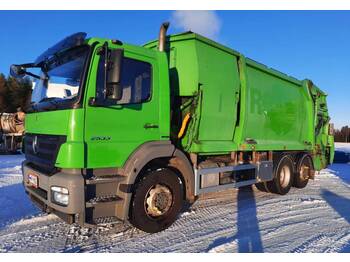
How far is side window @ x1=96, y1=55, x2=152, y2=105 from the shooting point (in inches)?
171

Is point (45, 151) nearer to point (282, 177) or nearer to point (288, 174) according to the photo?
point (282, 177)

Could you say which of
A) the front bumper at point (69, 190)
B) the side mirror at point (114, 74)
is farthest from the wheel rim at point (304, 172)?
the front bumper at point (69, 190)

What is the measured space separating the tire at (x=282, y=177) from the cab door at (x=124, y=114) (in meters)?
4.31

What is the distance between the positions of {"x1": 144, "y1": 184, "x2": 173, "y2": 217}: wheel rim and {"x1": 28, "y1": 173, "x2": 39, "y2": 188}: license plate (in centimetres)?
156

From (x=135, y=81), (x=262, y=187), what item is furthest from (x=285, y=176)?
(x=135, y=81)

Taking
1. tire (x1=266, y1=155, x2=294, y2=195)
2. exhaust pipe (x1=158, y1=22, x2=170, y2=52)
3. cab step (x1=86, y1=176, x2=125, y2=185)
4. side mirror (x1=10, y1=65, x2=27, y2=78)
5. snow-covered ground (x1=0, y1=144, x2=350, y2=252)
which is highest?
exhaust pipe (x1=158, y1=22, x2=170, y2=52)

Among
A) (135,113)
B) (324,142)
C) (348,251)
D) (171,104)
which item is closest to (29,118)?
(135,113)

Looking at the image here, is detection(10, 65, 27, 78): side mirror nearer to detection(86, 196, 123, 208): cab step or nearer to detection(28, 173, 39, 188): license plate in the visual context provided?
detection(28, 173, 39, 188): license plate

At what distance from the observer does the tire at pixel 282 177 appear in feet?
25.8

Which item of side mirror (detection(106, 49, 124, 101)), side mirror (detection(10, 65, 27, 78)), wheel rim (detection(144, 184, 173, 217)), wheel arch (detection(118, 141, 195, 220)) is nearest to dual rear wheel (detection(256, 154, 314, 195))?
wheel arch (detection(118, 141, 195, 220))

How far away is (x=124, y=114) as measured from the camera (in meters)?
4.32

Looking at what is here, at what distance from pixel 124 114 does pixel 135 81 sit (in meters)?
0.52

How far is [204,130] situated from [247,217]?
1.73 metres

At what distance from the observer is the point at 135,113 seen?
4.46m
